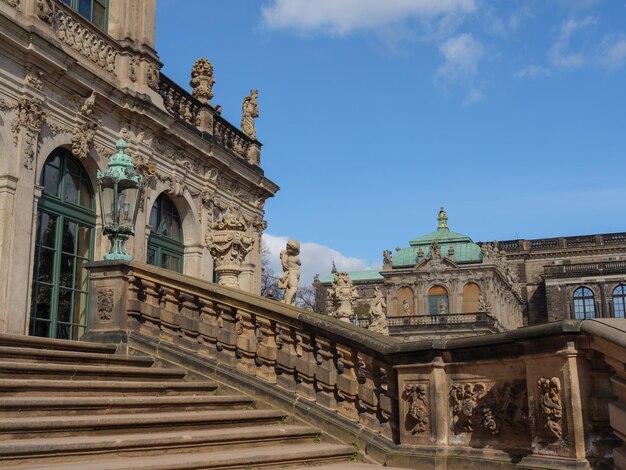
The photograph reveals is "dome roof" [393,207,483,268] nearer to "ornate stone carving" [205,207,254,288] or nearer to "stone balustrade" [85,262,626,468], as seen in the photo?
"ornate stone carving" [205,207,254,288]

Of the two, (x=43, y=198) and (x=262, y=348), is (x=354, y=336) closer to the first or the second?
(x=262, y=348)

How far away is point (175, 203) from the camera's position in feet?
62.9

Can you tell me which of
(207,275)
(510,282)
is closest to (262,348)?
(207,275)

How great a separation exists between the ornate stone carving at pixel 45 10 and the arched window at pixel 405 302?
51233mm

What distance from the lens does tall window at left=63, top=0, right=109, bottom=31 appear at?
15711mm

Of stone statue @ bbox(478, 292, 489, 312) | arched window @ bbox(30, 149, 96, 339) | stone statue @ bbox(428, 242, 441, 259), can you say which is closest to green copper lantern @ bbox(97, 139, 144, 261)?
arched window @ bbox(30, 149, 96, 339)

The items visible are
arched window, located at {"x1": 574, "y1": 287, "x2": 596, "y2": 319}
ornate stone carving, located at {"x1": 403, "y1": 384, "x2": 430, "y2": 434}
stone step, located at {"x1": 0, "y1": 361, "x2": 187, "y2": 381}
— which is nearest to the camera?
ornate stone carving, located at {"x1": 403, "y1": 384, "x2": 430, "y2": 434}

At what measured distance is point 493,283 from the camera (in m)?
61.6

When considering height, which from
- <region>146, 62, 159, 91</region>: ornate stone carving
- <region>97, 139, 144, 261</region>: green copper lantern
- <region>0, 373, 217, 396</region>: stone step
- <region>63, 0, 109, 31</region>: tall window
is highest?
<region>63, 0, 109, 31</region>: tall window

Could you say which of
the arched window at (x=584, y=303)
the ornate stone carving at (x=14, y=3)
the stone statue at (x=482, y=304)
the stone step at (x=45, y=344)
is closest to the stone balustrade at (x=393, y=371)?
the stone step at (x=45, y=344)

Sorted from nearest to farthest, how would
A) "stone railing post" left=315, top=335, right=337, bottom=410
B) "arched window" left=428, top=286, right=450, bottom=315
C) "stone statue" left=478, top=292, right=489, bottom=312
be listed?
"stone railing post" left=315, top=335, right=337, bottom=410
"stone statue" left=478, top=292, right=489, bottom=312
"arched window" left=428, top=286, right=450, bottom=315

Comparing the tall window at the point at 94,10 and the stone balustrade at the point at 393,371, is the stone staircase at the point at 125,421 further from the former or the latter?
the tall window at the point at 94,10

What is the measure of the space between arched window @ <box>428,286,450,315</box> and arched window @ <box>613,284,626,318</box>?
50.7 ft

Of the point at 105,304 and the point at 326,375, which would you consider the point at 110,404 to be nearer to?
the point at 326,375
